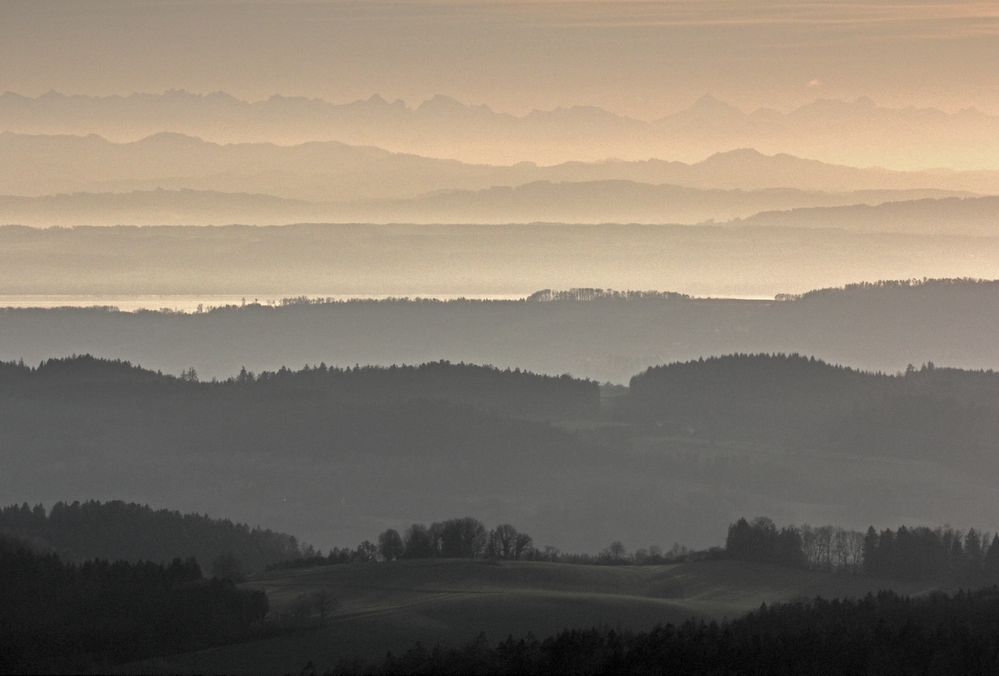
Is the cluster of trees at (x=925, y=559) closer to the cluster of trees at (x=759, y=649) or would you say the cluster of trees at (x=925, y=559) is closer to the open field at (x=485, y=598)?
the open field at (x=485, y=598)

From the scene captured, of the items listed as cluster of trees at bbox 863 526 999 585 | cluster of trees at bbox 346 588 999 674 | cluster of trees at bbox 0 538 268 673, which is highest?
cluster of trees at bbox 863 526 999 585

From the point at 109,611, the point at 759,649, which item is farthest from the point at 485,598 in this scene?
the point at 759,649

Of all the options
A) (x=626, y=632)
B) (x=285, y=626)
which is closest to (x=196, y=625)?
(x=285, y=626)

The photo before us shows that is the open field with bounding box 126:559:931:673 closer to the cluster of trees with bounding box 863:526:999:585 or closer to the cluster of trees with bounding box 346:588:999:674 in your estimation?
the cluster of trees with bounding box 346:588:999:674

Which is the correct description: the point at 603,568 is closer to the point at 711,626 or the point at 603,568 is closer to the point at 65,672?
the point at 711,626

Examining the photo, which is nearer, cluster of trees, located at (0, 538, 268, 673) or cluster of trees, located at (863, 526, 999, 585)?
cluster of trees, located at (0, 538, 268, 673)

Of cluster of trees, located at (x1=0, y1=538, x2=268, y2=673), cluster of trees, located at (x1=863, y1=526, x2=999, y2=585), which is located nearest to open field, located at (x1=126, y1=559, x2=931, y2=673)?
cluster of trees, located at (x1=0, y1=538, x2=268, y2=673)
